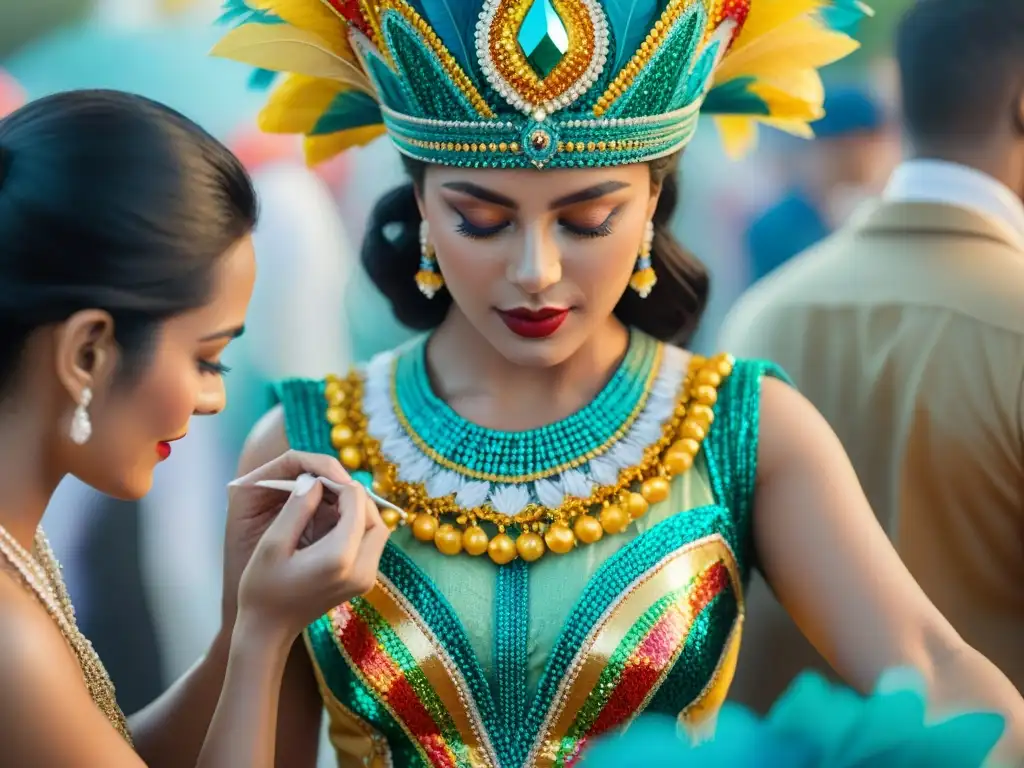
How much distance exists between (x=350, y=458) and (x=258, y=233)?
0.99 m

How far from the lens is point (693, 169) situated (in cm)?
276

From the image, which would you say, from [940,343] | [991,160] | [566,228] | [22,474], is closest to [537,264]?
[566,228]

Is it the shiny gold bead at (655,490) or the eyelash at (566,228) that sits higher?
the eyelash at (566,228)

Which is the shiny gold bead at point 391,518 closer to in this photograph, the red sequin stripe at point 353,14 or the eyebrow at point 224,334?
the eyebrow at point 224,334

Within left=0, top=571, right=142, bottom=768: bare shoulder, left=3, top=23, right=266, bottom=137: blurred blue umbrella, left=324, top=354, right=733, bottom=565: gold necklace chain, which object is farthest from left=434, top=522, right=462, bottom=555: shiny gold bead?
left=3, top=23, right=266, bottom=137: blurred blue umbrella

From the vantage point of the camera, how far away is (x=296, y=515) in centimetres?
118

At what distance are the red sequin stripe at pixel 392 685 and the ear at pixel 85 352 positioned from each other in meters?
0.41

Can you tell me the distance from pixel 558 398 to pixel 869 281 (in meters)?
0.60

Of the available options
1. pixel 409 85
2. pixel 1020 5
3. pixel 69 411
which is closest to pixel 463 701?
pixel 69 411

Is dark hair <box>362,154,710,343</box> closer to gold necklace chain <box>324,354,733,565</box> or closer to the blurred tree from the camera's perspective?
gold necklace chain <box>324,354,733,565</box>

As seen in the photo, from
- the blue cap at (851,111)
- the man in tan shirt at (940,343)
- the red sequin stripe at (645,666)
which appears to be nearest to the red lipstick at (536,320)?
the red sequin stripe at (645,666)

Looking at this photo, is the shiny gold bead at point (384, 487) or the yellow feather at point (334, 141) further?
the yellow feather at point (334, 141)

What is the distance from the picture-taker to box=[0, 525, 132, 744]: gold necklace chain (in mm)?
1116

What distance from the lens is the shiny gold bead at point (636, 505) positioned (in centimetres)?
136
